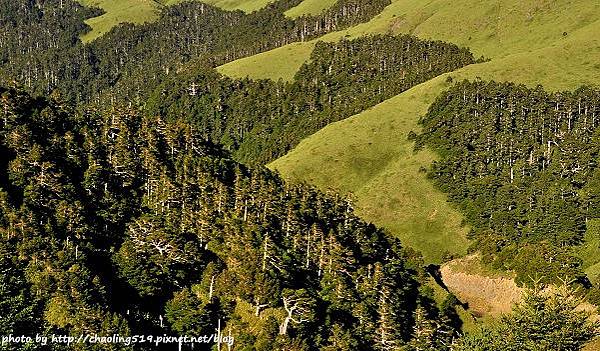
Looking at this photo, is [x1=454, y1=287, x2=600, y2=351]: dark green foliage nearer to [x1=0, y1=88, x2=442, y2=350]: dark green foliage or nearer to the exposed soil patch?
[x1=0, y1=88, x2=442, y2=350]: dark green foliage

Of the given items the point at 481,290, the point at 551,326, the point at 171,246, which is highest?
the point at 551,326

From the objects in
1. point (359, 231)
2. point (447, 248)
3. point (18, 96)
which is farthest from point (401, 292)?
point (18, 96)

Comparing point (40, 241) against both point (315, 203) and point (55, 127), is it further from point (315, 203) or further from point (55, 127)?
point (315, 203)

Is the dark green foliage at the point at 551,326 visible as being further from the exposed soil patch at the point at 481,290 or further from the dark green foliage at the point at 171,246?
the exposed soil patch at the point at 481,290

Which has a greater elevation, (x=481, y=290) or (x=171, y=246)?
(x=171, y=246)

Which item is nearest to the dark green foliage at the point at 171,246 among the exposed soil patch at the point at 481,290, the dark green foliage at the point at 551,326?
the exposed soil patch at the point at 481,290

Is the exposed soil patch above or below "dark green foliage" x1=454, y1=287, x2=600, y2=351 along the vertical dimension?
below

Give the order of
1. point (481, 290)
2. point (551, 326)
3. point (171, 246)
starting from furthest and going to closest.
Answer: point (481, 290), point (171, 246), point (551, 326)

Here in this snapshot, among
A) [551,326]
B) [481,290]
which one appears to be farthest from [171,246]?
[481,290]

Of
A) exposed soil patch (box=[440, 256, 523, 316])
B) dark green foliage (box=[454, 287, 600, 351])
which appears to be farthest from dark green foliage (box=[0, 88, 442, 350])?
dark green foliage (box=[454, 287, 600, 351])

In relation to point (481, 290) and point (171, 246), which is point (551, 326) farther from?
point (481, 290)

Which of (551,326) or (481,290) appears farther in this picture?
(481,290)
